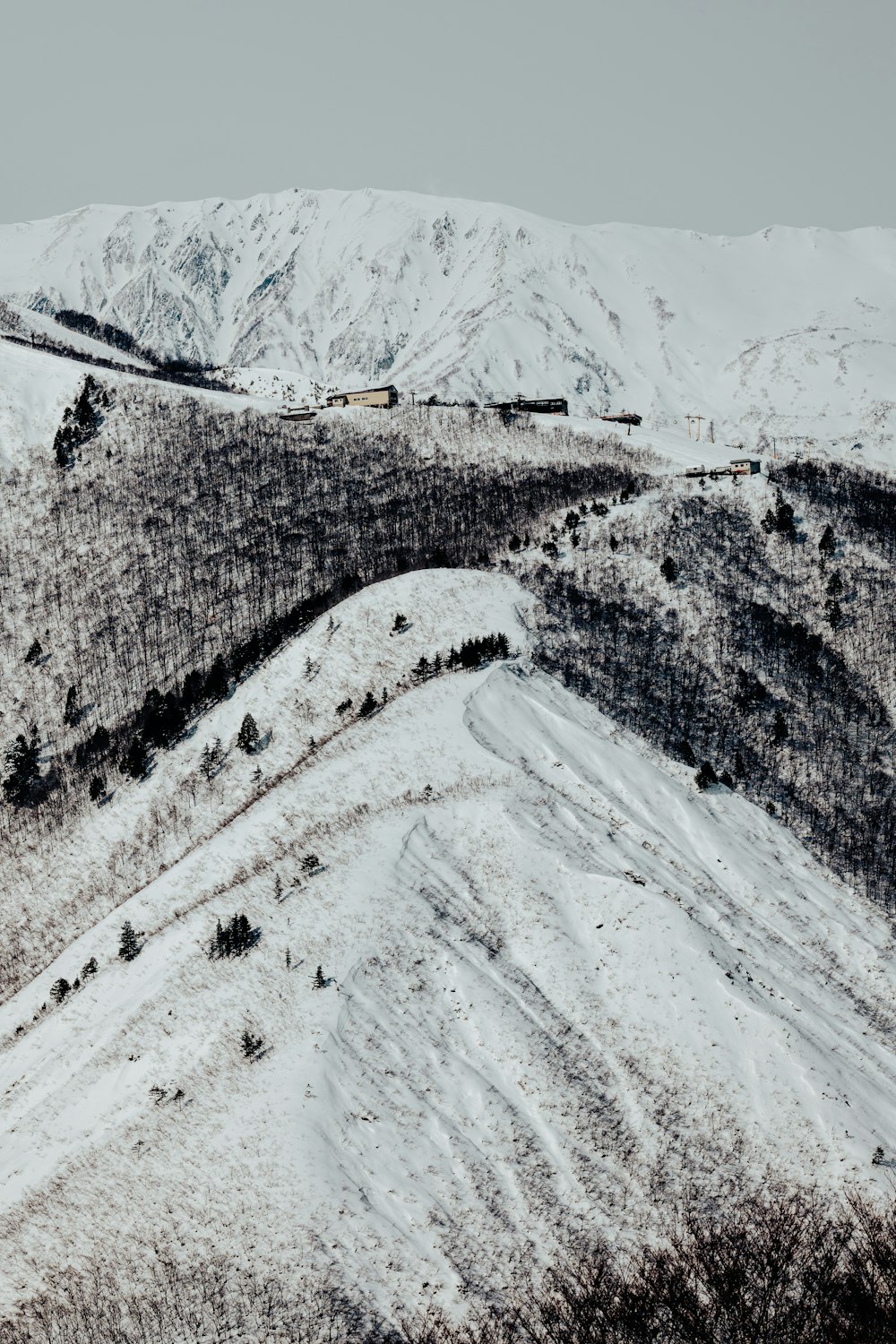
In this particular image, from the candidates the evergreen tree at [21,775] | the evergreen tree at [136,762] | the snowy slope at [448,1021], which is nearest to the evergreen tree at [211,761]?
the snowy slope at [448,1021]

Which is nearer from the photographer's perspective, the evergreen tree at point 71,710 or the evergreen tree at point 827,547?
the evergreen tree at point 71,710

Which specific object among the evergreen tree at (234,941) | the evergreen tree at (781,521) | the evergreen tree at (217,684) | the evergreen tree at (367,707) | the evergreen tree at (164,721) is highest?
the evergreen tree at (781,521)

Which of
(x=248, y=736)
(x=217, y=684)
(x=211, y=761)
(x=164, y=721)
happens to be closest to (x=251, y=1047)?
(x=248, y=736)

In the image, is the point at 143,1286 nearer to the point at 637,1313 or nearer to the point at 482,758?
the point at 637,1313

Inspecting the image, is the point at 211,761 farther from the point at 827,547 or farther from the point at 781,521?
the point at 827,547

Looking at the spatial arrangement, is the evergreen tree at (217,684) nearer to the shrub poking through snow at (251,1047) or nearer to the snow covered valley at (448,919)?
the snow covered valley at (448,919)

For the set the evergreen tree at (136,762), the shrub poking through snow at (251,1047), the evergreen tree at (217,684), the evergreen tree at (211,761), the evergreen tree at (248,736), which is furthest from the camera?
the evergreen tree at (217,684)
